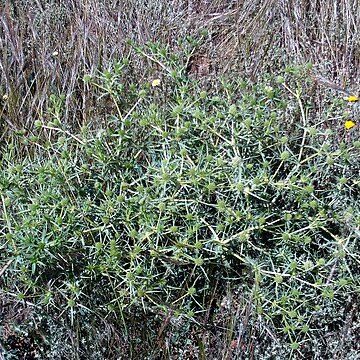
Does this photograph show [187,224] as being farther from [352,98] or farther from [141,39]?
[141,39]

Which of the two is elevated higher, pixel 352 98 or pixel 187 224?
pixel 352 98

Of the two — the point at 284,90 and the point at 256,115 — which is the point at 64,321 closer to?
the point at 256,115

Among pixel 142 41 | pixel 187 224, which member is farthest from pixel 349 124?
pixel 142 41

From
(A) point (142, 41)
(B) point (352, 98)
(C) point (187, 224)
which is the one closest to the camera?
(C) point (187, 224)

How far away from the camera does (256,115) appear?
2.26 meters

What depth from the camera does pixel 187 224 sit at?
214 centimetres

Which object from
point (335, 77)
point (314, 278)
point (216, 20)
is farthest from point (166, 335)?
point (216, 20)

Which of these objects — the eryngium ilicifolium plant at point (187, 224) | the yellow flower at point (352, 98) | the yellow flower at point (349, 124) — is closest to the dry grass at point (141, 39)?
the yellow flower at point (352, 98)

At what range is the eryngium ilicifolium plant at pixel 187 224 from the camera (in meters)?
2.10

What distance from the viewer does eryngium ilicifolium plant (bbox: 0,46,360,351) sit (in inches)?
82.7

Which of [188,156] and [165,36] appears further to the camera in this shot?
[165,36]

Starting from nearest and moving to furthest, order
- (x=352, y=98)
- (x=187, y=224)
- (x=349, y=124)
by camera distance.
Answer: (x=187, y=224)
(x=349, y=124)
(x=352, y=98)

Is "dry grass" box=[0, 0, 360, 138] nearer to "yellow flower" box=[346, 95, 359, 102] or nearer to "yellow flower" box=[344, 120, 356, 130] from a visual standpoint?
"yellow flower" box=[346, 95, 359, 102]

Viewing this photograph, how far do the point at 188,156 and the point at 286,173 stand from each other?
40cm
